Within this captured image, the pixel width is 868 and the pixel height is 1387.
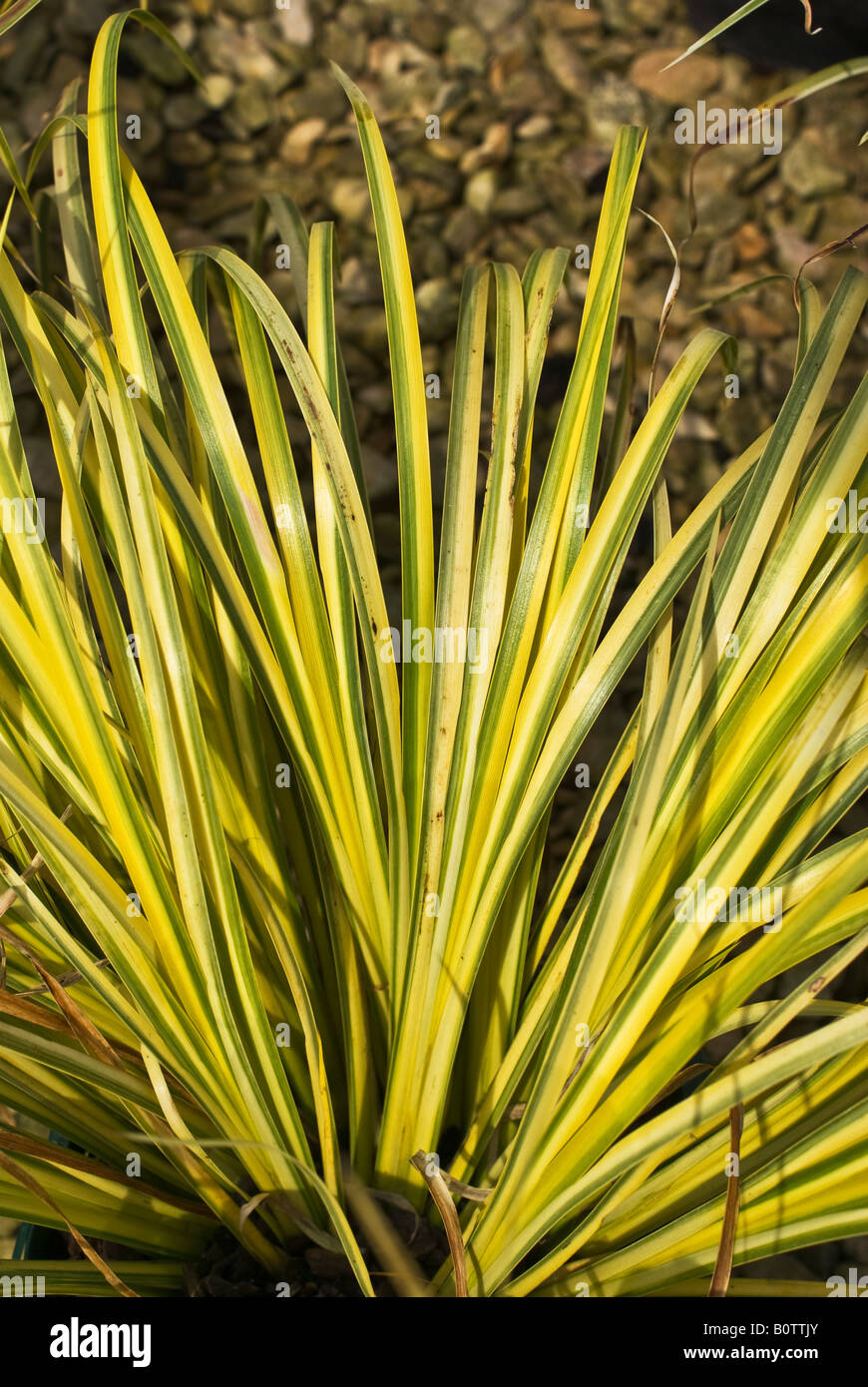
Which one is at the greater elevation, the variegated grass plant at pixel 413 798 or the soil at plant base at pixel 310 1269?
the variegated grass plant at pixel 413 798

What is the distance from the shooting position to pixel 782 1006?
1.52ft

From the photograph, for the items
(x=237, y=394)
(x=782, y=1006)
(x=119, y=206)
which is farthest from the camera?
(x=237, y=394)

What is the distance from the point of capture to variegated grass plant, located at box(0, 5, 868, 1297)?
51 centimetres

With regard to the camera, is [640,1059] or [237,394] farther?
[237,394]

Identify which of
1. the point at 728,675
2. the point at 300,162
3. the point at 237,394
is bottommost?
the point at 728,675

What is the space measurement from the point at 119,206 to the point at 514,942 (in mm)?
495

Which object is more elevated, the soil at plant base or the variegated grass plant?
the variegated grass plant

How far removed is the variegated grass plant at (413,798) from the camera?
51 centimetres

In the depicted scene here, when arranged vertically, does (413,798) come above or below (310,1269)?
above

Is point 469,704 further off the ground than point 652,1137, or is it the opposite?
point 469,704

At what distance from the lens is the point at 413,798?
0.60 metres

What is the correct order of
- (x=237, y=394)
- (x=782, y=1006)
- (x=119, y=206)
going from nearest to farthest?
1. (x=782, y=1006)
2. (x=119, y=206)
3. (x=237, y=394)
